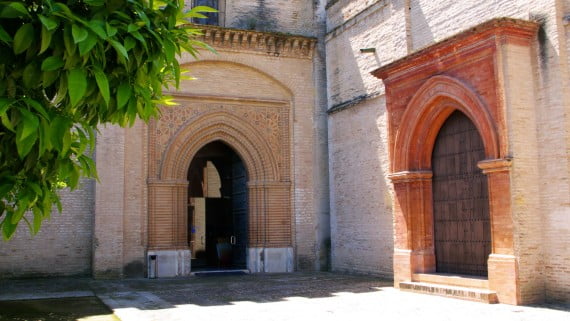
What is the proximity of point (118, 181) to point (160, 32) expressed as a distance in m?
11.1

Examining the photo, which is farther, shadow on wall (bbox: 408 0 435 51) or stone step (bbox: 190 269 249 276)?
stone step (bbox: 190 269 249 276)

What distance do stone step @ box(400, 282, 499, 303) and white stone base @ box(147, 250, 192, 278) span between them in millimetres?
5592

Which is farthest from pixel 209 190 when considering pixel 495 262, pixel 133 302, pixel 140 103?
pixel 140 103

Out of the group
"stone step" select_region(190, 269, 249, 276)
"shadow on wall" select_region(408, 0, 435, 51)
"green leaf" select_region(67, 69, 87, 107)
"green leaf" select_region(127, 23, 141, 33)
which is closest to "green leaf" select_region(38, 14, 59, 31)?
"green leaf" select_region(67, 69, 87, 107)

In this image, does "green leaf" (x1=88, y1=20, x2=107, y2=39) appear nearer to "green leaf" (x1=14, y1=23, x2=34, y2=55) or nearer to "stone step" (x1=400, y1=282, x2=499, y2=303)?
"green leaf" (x1=14, y1=23, x2=34, y2=55)

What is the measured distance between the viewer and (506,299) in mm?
9086

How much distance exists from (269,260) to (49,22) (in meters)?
12.7

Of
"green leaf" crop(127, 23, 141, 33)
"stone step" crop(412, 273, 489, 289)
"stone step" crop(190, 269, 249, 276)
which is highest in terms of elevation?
"green leaf" crop(127, 23, 141, 33)

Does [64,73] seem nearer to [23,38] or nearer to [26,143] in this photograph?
[23,38]

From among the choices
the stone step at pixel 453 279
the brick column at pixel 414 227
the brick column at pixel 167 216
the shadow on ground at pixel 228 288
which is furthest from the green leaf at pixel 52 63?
the brick column at pixel 167 216

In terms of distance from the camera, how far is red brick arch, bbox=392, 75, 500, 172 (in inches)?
389

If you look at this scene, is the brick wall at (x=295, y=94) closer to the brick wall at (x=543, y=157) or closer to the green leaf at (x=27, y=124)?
the brick wall at (x=543, y=157)

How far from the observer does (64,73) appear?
2926 mm

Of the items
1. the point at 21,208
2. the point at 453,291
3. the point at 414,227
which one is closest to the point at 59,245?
the point at 414,227
